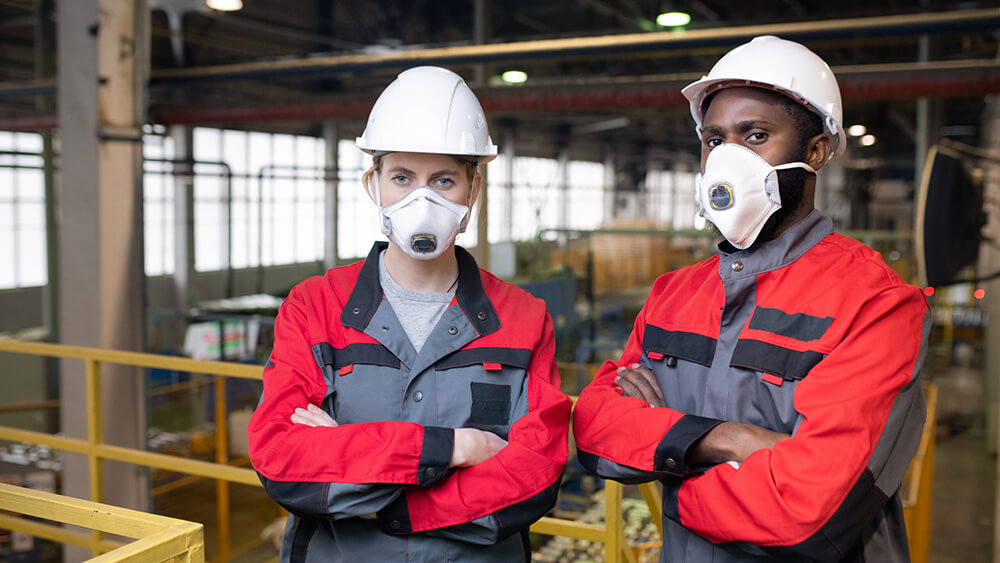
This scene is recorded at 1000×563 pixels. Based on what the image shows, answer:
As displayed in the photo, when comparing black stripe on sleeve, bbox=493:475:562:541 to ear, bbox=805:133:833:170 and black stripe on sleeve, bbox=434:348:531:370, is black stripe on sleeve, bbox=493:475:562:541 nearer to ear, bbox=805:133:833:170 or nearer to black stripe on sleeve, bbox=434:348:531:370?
black stripe on sleeve, bbox=434:348:531:370

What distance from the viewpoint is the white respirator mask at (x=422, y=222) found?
6.19ft

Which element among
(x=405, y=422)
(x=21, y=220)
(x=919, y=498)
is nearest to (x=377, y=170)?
(x=405, y=422)

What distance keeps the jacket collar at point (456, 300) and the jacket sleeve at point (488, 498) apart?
0.30 meters

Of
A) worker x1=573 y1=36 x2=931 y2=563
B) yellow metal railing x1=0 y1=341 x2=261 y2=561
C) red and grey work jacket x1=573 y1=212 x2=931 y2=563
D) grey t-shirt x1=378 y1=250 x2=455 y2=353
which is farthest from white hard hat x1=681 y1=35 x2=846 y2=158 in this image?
yellow metal railing x1=0 y1=341 x2=261 y2=561

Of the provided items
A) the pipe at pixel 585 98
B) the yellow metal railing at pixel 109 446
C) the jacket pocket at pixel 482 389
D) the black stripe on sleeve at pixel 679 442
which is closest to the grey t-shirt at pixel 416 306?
the jacket pocket at pixel 482 389

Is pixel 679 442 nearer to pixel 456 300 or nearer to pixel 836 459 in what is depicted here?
pixel 836 459

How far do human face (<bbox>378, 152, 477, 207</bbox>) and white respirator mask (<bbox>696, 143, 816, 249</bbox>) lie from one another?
59cm

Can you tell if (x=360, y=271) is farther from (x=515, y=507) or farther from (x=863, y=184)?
(x=863, y=184)

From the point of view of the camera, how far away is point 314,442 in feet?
5.70

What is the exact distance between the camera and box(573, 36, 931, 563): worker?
1599 millimetres

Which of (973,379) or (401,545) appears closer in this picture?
(401,545)

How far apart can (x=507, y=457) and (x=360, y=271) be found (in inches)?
25.2

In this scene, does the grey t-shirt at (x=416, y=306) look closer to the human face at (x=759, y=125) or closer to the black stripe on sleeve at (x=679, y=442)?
the black stripe on sleeve at (x=679, y=442)

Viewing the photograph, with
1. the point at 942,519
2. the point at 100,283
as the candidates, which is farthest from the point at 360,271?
the point at 942,519
